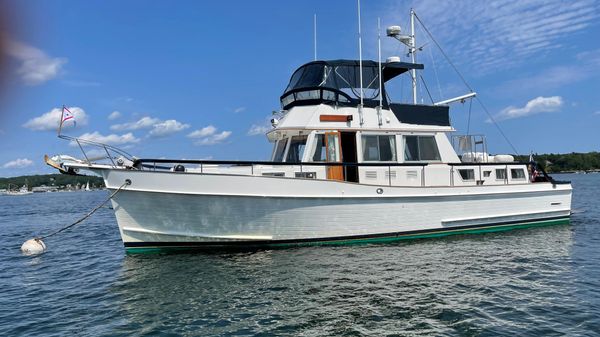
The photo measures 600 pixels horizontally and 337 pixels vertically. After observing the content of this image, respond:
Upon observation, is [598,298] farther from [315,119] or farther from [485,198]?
[315,119]

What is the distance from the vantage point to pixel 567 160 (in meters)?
107

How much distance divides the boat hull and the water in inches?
16.6

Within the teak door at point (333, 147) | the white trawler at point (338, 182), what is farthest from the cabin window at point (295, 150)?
the teak door at point (333, 147)

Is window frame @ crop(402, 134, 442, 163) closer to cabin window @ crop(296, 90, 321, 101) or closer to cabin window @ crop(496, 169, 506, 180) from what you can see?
cabin window @ crop(496, 169, 506, 180)

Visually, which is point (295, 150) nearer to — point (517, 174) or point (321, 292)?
point (321, 292)

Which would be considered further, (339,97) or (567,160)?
(567,160)

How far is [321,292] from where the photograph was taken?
6.40 metres

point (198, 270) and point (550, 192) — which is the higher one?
point (550, 192)

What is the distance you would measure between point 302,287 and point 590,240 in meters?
8.42

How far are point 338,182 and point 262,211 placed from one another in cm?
192

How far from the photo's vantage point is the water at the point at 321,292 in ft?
17.0

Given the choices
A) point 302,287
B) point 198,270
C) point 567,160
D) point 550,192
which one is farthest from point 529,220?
point 567,160

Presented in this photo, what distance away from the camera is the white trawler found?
8812mm

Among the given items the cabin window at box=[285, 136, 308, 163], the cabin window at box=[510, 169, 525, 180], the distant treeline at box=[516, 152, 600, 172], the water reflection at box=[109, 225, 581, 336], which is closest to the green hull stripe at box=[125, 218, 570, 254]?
the water reflection at box=[109, 225, 581, 336]
